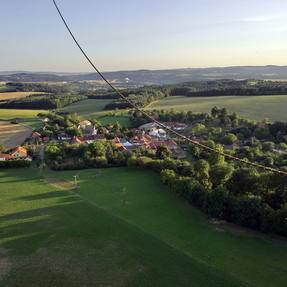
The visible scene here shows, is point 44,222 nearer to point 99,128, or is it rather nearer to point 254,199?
point 254,199

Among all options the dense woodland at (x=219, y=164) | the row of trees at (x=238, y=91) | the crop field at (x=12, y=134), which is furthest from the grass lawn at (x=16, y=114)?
the row of trees at (x=238, y=91)

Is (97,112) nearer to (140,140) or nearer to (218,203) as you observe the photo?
(140,140)

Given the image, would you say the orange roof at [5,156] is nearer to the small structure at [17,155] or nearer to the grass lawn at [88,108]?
the small structure at [17,155]

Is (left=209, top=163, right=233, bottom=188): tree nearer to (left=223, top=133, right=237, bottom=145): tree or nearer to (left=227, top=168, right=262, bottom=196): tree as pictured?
(left=227, top=168, right=262, bottom=196): tree

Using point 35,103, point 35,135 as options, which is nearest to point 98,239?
point 35,135

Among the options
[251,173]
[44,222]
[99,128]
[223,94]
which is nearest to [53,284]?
[44,222]


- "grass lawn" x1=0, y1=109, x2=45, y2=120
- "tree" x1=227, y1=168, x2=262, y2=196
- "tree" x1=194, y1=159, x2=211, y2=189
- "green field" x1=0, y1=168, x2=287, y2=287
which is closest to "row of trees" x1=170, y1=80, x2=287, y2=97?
"grass lawn" x1=0, y1=109, x2=45, y2=120
